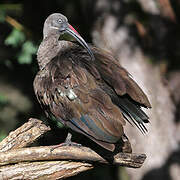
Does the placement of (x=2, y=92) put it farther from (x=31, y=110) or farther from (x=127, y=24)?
(x=127, y=24)

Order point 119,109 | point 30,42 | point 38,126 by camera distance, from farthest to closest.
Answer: point 30,42
point 38,126
point 119,109

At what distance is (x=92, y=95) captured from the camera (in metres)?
4.27

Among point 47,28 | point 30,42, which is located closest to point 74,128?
point 47,28

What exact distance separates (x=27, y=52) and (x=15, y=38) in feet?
0.90

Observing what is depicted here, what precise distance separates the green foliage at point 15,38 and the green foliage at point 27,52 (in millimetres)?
95

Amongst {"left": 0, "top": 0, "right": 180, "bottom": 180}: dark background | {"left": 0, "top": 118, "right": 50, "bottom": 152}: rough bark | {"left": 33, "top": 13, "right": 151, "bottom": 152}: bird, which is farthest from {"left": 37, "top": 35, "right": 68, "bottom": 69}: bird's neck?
{"left": 0, "top": 0, "right": 180, "bottom": 180}: dark background

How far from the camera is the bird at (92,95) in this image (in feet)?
13.6

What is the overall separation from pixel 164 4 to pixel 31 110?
267 cm

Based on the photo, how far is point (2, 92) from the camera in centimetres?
787

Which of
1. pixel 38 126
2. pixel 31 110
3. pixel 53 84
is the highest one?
pixel 53 84

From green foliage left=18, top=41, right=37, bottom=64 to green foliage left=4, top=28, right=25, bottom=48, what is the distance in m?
0.09

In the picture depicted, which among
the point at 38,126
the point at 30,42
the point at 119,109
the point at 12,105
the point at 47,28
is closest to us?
the point at 119,109

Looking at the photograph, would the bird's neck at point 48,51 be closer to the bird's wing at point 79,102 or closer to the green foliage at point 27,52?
the bird's wing at point 79,102

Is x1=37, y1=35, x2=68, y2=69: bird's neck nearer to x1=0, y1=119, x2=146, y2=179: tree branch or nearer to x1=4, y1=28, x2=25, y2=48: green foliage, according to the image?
x1=0, y1=119, x2=146, y2=179: tree branch
